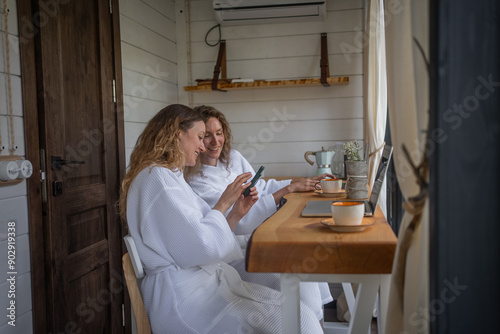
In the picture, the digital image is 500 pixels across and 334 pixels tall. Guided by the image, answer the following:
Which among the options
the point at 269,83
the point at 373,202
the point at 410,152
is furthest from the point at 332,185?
the point at 269,83

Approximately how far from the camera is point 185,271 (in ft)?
4.96

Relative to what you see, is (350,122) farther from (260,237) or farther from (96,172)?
(260,237)

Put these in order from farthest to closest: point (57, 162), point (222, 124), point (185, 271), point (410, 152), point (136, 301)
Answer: point (222, 124), point (57, 162), point (185, 271), point (136, 301), point (410, 152)

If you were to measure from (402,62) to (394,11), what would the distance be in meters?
0.14

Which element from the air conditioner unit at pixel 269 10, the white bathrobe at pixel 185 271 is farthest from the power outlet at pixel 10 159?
the air conditioner unit at pixel 269 10

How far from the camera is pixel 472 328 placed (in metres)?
0.88

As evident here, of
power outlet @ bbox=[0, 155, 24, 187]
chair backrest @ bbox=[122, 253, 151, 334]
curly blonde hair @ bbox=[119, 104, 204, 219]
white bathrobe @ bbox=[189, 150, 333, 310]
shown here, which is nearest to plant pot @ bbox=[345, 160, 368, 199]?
white bathrobe @ bbox=[189, 150, 333, 310]

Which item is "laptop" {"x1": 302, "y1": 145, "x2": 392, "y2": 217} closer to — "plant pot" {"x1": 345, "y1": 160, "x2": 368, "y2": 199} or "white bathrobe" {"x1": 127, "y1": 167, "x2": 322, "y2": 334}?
"plant pot" {"x1": 345, "y1": 160, "x2": 368, "y2": 199}

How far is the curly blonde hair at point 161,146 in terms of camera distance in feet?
5.37

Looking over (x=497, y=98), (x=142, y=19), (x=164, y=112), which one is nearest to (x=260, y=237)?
(x=497, y=98)

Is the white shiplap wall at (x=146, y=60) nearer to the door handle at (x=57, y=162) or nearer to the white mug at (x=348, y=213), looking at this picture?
the door handle at (x=57, y=162)

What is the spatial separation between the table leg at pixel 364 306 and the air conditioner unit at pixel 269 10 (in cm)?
260

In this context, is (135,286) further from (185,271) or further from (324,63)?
(324,63)

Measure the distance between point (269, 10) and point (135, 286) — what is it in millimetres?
2582
